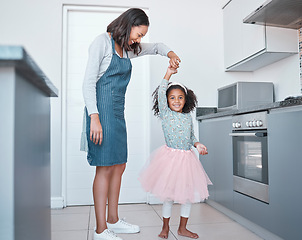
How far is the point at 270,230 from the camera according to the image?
6.48 ft

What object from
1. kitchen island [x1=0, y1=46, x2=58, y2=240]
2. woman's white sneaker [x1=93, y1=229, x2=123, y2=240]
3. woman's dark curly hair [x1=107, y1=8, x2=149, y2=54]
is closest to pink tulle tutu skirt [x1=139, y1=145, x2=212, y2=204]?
woman's white sneaker [x1=93, y1=229, x2=123, y2=240]

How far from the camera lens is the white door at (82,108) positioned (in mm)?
3277

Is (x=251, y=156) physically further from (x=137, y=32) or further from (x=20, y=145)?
(x=20, y=145)

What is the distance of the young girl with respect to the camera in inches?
79.9

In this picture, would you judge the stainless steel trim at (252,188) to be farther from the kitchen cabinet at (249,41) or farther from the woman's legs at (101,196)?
the kitchen cabinet at (249,41)

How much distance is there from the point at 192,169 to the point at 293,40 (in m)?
1.55

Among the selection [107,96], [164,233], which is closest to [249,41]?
[107,96]

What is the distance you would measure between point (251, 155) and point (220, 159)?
1.93 feet

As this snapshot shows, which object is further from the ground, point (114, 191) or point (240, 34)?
point (240, 34)

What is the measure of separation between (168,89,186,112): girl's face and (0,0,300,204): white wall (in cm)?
109

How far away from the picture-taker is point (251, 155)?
7.48 ft

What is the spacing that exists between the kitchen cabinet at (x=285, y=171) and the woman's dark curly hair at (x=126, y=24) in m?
1.00

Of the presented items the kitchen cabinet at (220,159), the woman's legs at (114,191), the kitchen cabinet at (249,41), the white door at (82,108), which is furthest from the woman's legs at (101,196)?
the kitchen cabinet at (249,41)

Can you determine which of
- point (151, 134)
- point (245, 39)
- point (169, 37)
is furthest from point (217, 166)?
point (169, 37)
